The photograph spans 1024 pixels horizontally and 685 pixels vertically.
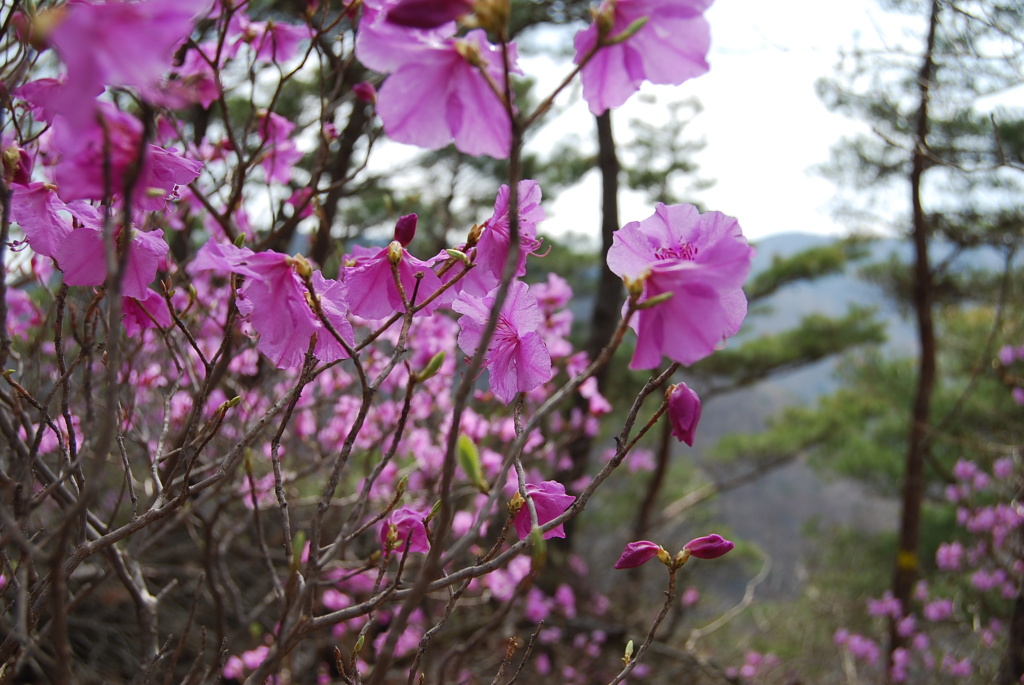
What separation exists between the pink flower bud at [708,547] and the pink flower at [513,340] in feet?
0.89

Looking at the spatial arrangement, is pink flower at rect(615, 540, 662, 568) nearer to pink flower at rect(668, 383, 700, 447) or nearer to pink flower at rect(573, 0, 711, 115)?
pink flower at rect(668, 383, 700, 447)

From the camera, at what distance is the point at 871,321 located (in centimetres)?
886

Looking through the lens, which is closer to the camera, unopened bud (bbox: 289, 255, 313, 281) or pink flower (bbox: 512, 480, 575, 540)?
unopened bud (bbox: 289, 255, 313, 281)

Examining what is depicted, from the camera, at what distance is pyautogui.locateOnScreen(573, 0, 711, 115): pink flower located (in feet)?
1.89

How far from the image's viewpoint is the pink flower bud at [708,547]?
792mm

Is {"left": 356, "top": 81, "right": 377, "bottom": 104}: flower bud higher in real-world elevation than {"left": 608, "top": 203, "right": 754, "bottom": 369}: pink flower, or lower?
lower

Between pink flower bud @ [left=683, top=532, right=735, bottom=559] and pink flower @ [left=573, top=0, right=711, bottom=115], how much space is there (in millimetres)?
515

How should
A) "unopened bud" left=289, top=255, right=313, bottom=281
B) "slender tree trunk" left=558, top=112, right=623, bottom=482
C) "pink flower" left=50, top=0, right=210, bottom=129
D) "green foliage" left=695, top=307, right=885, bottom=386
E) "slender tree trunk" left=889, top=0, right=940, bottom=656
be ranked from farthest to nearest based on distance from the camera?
"green foliage" left=695, top=307, right=885, bottom=386 < "slender tree trunk" left=889, top=0, right=940, bottom=656 < "slender tree trunk" left=558, top=112, right=623, bottom=482 < "unopened bud" left=289, top=255, right=313, bottom=281 < "pink flower" left=50, top=0, right=210, bottom=129

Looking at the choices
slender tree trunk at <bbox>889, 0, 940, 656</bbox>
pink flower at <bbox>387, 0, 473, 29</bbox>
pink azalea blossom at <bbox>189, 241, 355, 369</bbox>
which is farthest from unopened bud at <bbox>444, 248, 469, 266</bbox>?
slender tree trunk at <bbox>889, 0, 940, 656</bbox>

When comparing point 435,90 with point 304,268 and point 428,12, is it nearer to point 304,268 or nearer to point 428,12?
point 428,12

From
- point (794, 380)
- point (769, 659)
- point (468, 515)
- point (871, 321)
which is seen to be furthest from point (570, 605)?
point (794, 380)

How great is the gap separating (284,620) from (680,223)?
537 mm

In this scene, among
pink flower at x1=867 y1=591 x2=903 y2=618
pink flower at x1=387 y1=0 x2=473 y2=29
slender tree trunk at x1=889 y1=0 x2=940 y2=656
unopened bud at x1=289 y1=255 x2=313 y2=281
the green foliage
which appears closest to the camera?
pink flower at x1=387 y1=0 x2=473 y2=29

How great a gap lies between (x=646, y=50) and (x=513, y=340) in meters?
0.35
